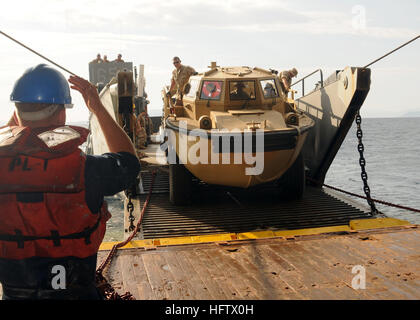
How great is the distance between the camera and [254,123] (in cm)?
612

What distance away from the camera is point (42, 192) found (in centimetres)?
176

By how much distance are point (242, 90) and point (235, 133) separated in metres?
1.45

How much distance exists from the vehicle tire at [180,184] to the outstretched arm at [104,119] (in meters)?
4.81

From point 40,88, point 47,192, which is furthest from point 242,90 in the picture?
point 47,192

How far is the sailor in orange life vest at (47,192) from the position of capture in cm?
175

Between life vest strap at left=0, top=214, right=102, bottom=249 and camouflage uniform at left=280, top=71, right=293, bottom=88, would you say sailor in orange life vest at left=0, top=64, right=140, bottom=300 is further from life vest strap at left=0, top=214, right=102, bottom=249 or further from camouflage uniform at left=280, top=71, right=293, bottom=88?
camouflage uniform at left=280, top=71, right=293, bottom=88

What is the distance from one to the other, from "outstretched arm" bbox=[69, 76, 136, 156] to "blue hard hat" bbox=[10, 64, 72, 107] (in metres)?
0.08

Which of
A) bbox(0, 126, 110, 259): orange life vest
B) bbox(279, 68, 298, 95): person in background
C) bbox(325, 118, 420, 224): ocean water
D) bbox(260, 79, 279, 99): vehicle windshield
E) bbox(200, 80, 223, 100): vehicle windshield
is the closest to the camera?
bbox(0, 126, 110, 259): orange life vest

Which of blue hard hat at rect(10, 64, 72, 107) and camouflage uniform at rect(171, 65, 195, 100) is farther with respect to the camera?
camouflage uniform at rect(171, 65, 195, 100)

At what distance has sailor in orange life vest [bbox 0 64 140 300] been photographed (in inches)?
68.9

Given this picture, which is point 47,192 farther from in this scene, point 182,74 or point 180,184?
point 182,74

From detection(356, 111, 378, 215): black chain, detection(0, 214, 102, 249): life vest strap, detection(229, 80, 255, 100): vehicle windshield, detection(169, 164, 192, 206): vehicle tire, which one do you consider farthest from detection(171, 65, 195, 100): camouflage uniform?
detection(0, 214, 102, 249): life vest strap

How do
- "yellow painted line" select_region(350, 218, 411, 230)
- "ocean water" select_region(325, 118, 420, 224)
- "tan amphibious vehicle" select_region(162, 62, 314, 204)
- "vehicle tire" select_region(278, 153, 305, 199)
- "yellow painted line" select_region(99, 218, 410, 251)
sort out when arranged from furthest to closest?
"ocean water" select_region(325, 118, 420, 224)
"vehicle tire" select_region(278, 153, 305, 199)
"tan amphibious vehicle" select_region(162, 62, 314, 204)
"yellow painted line" select_region(350, 218, 411, 230)
"yellow painted line" select_region(99, 218, 410, 251)

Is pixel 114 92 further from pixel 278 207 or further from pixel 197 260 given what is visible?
pixel 197 260
